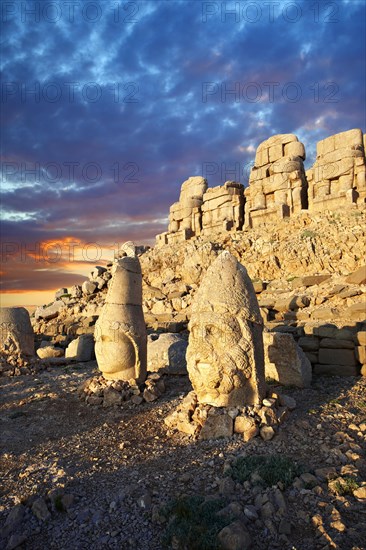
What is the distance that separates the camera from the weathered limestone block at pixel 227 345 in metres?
5.73

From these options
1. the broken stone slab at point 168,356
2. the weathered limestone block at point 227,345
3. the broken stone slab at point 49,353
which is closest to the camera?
the weathered limestone block at point 227,345

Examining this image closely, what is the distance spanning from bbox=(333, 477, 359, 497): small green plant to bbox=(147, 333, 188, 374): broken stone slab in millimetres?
5682

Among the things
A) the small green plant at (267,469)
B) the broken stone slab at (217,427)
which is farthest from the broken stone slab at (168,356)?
the small green plant at (267,469)

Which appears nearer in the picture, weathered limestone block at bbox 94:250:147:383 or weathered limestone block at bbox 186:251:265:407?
weathered limestone block at bbox 186:251:265:407

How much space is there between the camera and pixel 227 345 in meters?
5.77

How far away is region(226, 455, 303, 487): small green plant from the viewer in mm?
4004

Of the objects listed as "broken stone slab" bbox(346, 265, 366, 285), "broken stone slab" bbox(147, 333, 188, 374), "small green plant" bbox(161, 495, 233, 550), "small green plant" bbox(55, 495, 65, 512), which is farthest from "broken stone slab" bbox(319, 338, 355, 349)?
"small green plant" bbox(55, 495, 65, 512)

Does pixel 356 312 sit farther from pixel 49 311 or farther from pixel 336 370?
pixel 49 311

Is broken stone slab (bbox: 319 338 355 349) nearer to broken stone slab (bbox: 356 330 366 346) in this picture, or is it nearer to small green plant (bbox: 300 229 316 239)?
broken stone slab (bbox: 356 330 366 346)

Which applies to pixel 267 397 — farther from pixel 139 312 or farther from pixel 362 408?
pixel 139 312

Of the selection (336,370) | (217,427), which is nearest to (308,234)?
(336,370)

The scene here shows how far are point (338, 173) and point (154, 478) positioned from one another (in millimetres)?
22612

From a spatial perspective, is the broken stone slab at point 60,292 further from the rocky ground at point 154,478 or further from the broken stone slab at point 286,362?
the broken stone slab at point 286,362

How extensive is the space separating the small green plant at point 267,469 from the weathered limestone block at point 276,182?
2144 centimetres
